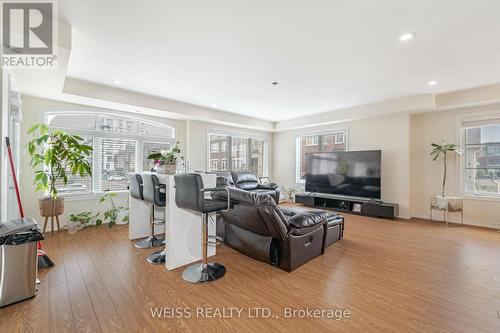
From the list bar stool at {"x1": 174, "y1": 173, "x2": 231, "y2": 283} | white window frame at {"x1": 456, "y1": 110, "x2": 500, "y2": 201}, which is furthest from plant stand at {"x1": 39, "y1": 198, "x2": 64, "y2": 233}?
white window frame at {"x1": 456, "y1": 110, "x2": 500, "y2": 201}

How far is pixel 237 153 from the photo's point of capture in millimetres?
7766

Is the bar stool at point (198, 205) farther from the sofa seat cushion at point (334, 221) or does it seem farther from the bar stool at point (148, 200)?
the sofa seat cushion at point (334, 221)

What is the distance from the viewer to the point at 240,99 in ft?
17.4

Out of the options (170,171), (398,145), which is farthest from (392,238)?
(170,171)

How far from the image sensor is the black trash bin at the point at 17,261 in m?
2.04

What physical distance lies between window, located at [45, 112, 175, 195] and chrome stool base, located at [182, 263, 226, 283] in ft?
11.0

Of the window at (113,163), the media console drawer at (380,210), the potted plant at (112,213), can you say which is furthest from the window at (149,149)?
the media console drawer at (380,210)

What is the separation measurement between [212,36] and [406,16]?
6.85 ft

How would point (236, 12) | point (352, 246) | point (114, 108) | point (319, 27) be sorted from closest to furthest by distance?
point (236, 12) → point (319, 27) → point (352, 246) → point (114, 108)

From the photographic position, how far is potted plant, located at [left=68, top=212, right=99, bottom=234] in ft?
13.7

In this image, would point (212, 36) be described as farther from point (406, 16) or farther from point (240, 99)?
point (240, 99)

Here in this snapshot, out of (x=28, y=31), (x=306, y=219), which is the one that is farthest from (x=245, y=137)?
(x=28, y=31)

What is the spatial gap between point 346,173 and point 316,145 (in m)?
1.66

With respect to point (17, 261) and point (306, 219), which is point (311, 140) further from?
point (17, 261)
